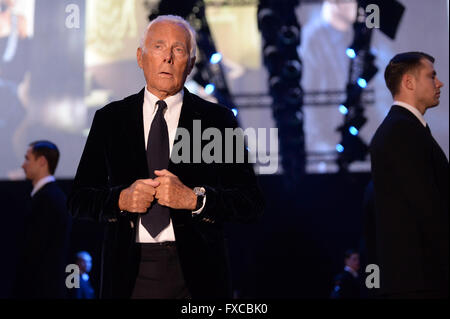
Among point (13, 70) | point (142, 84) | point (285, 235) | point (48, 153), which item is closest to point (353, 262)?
point (285, 235)

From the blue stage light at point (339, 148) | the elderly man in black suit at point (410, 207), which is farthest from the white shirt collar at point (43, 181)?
the blue stage light at point (339, 148)

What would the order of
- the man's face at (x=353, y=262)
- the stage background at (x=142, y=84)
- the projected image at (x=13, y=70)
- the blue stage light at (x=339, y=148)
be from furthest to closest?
the blue stage light at (x=339, y=148), the man's face at (x=353, y=262), the stage background at (x=142, y=84), the projected image at (x=13, y=70)

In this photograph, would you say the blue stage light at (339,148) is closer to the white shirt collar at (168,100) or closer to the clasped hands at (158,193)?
the white shirt collar at (168,100)

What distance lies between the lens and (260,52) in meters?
9.58

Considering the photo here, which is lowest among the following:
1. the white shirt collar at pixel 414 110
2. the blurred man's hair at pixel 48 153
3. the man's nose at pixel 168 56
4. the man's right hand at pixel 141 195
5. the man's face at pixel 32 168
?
the man's right hand at pixel 141 195

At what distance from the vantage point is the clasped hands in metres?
1.68

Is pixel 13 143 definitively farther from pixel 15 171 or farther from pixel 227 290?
pixel 227 290

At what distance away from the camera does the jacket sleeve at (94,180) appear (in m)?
1.83

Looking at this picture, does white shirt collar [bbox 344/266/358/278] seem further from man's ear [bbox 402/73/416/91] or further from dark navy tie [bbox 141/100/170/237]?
dark navy tie [bbox 141/100/170/237]

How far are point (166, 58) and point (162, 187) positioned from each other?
0.49 metres

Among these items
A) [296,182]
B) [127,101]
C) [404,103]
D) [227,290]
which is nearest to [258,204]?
[227,290]

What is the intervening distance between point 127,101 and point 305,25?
8047 mm

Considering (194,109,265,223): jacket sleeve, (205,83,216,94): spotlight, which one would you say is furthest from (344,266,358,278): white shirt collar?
(194,109,265,223): jacket sleeve

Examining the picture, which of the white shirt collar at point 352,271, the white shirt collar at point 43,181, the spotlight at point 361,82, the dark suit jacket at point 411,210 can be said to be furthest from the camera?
the white shirt collar at point 352,271
